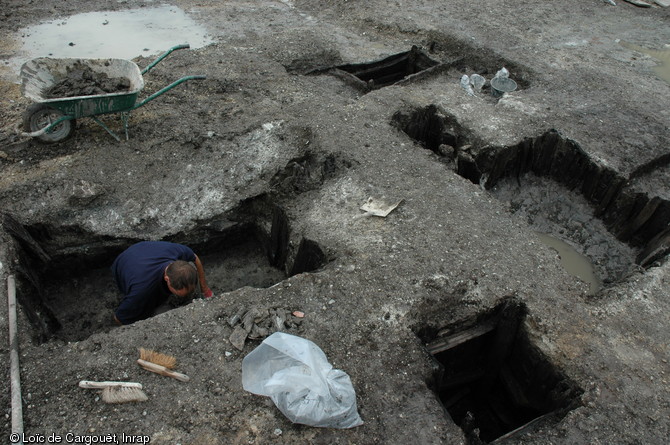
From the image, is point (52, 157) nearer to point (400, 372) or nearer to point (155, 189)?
point (155, 189)

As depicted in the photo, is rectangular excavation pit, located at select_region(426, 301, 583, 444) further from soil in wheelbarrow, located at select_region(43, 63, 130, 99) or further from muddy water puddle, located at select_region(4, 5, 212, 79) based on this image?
muddy water puddle, located at select_region(4, 5, 212, 79)

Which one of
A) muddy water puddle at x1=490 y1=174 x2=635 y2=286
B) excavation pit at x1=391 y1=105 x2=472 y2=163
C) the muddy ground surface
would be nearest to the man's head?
the muddy ground surface

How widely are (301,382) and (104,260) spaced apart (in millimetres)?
3259

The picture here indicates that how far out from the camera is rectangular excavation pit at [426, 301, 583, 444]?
393 cm

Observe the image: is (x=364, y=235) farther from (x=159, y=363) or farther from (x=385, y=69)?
A: (x=385, y=69)

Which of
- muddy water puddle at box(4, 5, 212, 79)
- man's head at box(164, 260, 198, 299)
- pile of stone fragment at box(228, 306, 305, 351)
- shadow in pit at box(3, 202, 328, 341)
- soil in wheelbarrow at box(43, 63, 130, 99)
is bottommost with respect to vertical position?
shadow in pit at box(3, 202, 328, 341)

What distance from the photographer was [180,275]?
13.3 feet

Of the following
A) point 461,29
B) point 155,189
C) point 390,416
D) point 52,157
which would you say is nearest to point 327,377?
point 390,416

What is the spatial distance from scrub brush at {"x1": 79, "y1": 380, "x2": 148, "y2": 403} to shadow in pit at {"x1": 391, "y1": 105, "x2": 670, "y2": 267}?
181 inches

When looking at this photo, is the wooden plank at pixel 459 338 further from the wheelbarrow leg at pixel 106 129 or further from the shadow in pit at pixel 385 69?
the shadow in pit at pixel 385 69

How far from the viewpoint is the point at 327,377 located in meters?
3.44

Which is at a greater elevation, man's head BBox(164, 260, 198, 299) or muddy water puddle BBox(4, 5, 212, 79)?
man's head BBox(164, 260, 198, 299)

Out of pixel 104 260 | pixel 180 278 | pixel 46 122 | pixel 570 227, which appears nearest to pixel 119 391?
pixel 180 278

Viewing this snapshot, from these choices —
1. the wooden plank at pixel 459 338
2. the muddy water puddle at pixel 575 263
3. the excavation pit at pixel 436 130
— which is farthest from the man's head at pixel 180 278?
the muddy water puddle at pixel 575 263
